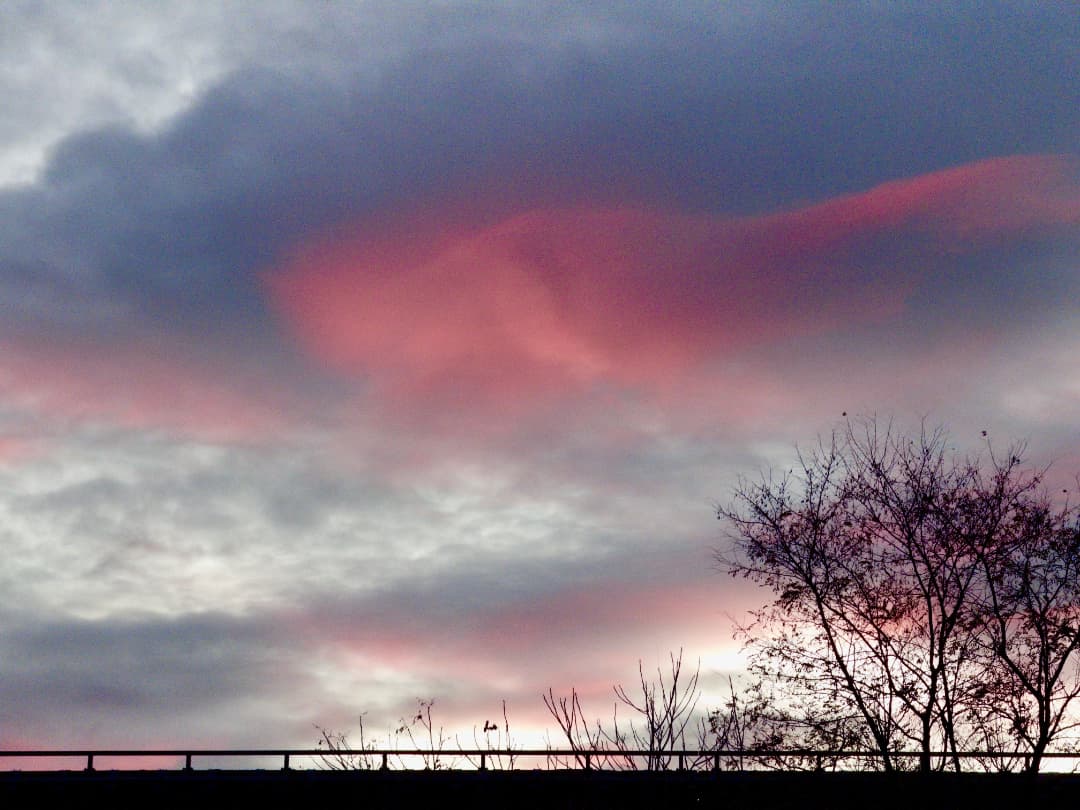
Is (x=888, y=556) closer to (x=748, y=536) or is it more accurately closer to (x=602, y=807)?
(x=748, y=536)

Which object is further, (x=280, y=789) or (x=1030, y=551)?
(x=280, y=789)

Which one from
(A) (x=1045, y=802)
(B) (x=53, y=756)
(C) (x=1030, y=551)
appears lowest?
(A) (x=1045, y=802)

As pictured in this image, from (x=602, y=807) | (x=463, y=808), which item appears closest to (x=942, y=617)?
(x=602, y=807)

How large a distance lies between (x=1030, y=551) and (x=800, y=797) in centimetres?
766

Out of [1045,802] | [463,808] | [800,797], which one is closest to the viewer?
[800,797]

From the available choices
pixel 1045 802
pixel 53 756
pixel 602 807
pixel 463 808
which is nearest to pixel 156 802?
pixel 53 756

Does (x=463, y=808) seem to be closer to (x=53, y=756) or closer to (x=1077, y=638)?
(x=53, y=756)

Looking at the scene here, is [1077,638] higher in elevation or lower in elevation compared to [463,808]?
higher

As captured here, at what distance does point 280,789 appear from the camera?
32.5 metres

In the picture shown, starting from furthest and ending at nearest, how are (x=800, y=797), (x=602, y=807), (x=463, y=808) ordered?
(x=463, y=808) → (x=800, y=797) → (x=602, y=807)

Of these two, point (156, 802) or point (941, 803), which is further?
point (156, 802)

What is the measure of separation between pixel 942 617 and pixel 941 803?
417cm

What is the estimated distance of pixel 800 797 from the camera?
28.6 metres

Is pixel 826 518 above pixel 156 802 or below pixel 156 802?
above
